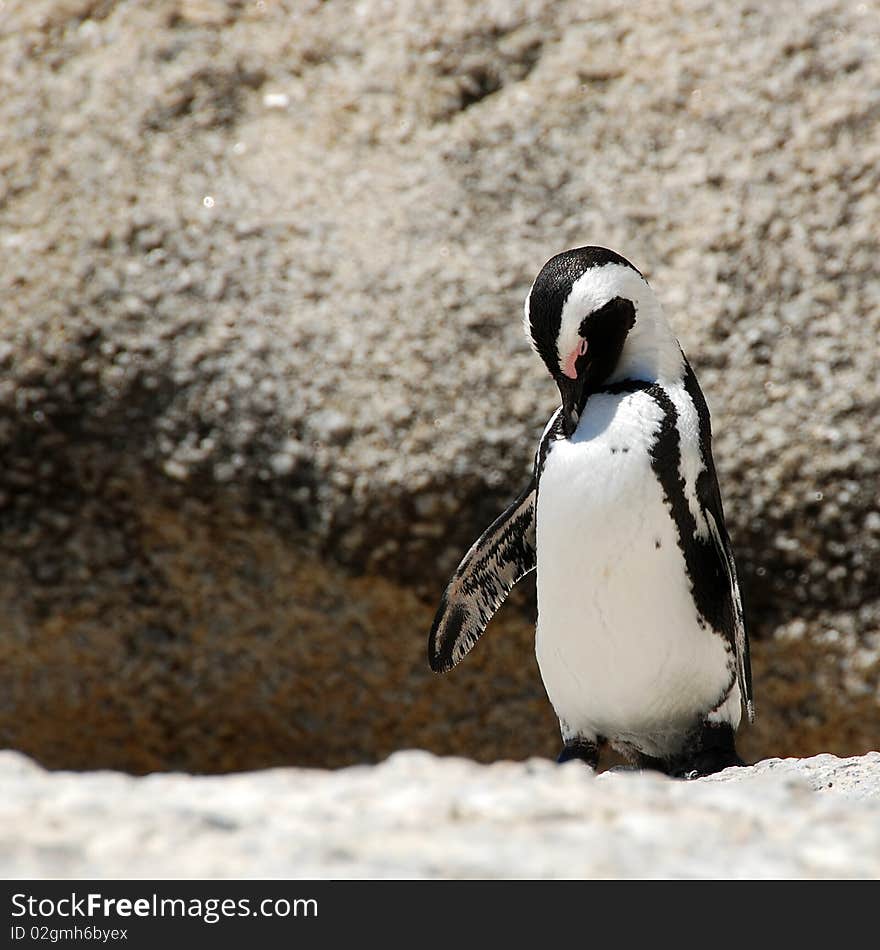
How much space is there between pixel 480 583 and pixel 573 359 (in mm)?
520

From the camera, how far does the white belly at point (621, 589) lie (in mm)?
1828

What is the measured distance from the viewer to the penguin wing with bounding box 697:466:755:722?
190 cm

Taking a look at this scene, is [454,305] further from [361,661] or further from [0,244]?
[0,244]

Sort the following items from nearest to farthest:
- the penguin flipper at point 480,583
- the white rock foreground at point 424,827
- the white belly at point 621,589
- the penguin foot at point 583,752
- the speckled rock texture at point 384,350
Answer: the white rock foreground at point 424,827 → the white belly at point 621,589 → the penguin foot at point 583,752 → the penguin flipper at point 480,583 → the speckled rock texture at point 384,350

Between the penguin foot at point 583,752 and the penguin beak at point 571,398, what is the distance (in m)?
0.46

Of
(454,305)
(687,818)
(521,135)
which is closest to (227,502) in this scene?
(454,305)

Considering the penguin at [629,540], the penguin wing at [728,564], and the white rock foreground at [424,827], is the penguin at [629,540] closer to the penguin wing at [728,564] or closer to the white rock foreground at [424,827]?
the penguin wing at [728,564]

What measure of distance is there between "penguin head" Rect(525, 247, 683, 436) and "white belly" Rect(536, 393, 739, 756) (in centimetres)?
5

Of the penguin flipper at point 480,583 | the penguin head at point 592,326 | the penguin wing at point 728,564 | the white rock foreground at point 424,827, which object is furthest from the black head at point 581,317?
the white rock foreground at point 424,827

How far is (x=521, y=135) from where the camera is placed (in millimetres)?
3072

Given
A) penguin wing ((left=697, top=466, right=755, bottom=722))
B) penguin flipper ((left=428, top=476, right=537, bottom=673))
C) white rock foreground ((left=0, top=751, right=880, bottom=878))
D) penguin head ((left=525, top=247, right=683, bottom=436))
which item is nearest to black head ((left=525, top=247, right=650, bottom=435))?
penguin head ((left=525, top=247, right=683, bottom=436))

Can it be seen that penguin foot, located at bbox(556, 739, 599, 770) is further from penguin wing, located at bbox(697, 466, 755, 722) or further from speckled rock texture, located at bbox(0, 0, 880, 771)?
speckled rock texture, located at bbox(0, 0, 880, 771)

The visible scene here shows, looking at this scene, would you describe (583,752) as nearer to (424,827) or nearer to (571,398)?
(571,398)
